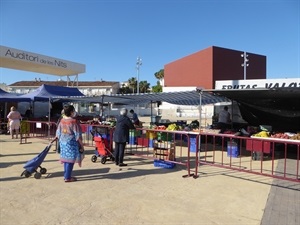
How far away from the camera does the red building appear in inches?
2046

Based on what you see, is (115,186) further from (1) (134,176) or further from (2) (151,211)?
(2) (151,211)

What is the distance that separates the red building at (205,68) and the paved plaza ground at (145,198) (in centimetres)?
4400

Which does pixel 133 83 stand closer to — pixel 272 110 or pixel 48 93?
pixel 48 93

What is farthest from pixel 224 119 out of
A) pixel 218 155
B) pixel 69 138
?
pixel 69 138

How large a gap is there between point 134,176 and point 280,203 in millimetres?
3305

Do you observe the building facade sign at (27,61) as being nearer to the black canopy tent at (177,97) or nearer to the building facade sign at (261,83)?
the black canopy tent at (177,97)

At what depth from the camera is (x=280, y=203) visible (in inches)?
217

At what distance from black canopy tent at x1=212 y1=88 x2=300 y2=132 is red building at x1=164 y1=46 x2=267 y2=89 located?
37815 mm

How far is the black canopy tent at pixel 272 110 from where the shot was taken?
11.2m

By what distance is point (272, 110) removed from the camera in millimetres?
11992

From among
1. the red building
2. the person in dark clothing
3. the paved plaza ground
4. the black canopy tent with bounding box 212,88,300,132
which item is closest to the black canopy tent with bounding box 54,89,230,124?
the black canopy tent with bounding box 212,88,300,132

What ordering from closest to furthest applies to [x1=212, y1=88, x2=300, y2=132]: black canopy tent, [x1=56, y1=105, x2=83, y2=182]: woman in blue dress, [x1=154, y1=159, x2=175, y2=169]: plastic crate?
[x1=56, y1=105, x2=83, y2=182]: woman in blue dress, [x1=154, y1=159, x2=175, y2=169]: plastic crate, [x1=212, y1=88, x2=300, y2=132]: black canopy tent

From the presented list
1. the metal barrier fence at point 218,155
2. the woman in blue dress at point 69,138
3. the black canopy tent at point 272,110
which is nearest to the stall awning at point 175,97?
the black canopy tent at point 272,110

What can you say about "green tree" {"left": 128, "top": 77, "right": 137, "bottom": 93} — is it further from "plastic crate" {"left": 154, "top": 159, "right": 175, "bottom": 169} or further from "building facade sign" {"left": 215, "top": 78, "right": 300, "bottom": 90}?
"plastic crate" {"left": 154, "top": 159, "right": 175, "bottom": 169}
